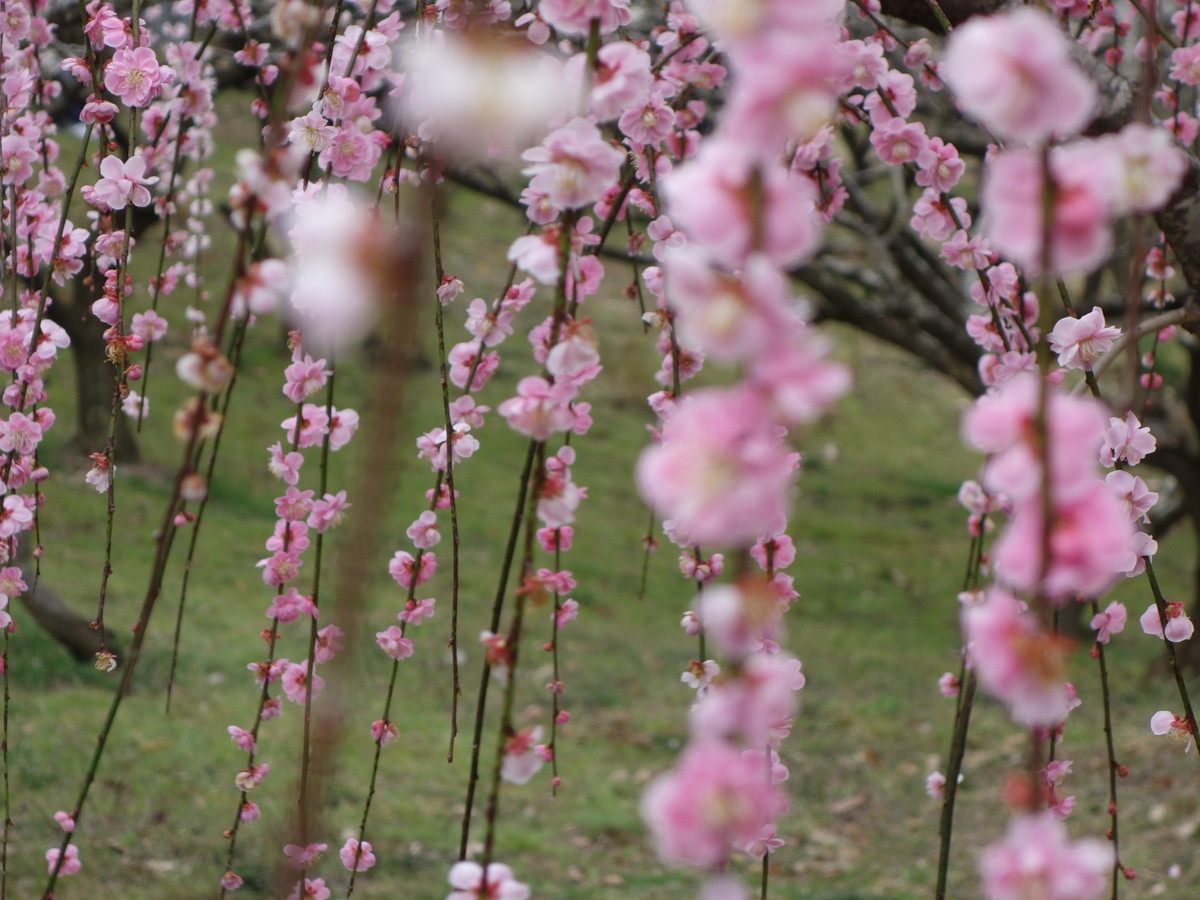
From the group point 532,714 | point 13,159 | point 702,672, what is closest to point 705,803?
point 702,672

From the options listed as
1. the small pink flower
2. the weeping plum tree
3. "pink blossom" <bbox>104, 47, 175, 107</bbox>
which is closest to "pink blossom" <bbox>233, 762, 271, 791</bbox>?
the weeping plum tree

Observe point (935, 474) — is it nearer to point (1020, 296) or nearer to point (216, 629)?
point (216, 629)

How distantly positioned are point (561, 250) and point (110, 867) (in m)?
2.74

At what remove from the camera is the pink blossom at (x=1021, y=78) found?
463 mm

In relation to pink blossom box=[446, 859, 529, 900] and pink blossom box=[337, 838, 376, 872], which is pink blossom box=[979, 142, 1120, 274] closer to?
pink blossom box=[446, 859, 529, 900]

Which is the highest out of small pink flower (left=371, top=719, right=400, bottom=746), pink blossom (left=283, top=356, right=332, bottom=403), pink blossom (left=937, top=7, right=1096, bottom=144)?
pink blossom (left=283, top=356, right=332, bottom=403)

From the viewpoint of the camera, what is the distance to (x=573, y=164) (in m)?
0.72

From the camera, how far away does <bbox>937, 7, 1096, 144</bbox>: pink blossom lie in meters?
0.46

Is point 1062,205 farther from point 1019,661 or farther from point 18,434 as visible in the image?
point 18,434

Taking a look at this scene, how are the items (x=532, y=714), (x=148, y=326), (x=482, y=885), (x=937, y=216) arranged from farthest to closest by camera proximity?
1. (x=532, y=714)
2. (x=148, y=326)
3. (x=937, y=216)
4. (x=482, y=885)

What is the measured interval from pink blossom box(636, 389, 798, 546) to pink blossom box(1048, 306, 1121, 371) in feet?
2.71

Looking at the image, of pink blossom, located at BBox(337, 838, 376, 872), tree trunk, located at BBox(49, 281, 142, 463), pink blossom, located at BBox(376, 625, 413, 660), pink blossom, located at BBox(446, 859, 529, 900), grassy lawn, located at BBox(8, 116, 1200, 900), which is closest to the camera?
pink blossom, located at BBox(446, 859, 529, 900)

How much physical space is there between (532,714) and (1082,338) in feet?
11.3

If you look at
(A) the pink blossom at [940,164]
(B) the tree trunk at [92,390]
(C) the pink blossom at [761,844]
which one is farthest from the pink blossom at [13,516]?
(B) the tree trunk at [92,390]
